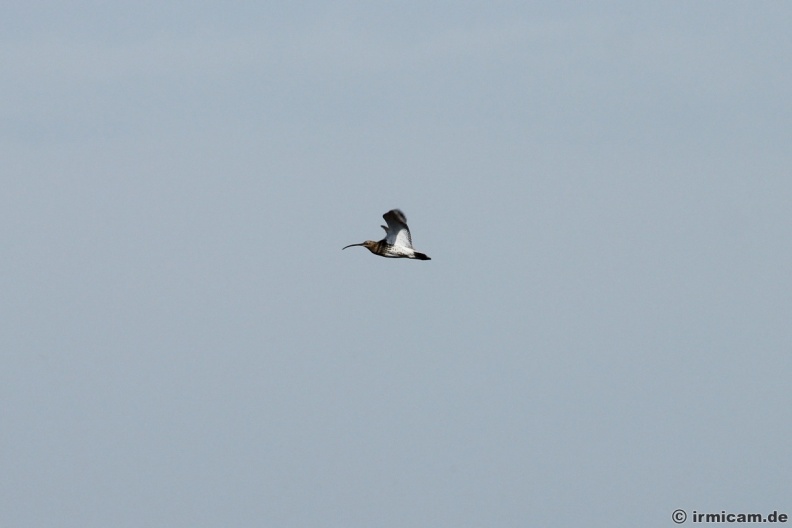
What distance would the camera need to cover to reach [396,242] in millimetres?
150875

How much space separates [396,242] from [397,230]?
3.48ft

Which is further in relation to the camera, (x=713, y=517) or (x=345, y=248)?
(x=713, y=517)

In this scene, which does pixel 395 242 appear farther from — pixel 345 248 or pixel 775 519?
pixel 775 519

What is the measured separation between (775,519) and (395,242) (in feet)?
84.0

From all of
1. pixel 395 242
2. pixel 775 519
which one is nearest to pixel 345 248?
pixel 395 242

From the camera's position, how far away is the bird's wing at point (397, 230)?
5832 inches

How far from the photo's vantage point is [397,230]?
150000 millimetres

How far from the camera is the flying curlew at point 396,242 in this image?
14862 cm

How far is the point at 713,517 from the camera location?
16512cm

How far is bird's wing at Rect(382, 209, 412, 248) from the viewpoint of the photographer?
486 ft

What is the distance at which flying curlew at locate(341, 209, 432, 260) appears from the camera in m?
149

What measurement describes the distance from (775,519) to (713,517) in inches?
316

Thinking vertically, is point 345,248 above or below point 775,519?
above

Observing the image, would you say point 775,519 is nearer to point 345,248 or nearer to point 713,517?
point 713,517
